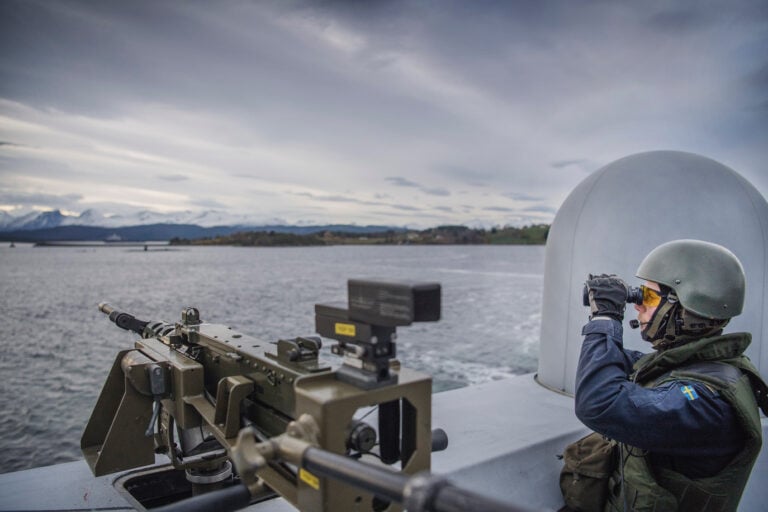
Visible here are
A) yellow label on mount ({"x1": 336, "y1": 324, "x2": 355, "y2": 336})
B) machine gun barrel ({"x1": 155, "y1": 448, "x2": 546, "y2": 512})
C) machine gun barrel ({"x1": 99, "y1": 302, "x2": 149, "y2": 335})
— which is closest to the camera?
machine gun barrel ({"x1": 155, "y1": 448, "x2": 546, "y2": 512})

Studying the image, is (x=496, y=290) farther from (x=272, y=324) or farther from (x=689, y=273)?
(x=689, y=273)

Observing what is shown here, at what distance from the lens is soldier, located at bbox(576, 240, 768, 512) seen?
1.88 metres

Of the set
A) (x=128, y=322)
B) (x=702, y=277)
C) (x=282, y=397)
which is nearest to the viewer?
(x=282, y=397)

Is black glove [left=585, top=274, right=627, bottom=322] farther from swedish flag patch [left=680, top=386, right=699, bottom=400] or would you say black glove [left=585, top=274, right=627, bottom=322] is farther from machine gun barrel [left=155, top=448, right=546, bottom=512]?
machine gun barrel [left=155, top=448, right=546, bottom=512]

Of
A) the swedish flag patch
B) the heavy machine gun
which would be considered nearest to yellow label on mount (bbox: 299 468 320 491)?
the heavy machine gun

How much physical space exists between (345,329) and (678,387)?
4.47ft

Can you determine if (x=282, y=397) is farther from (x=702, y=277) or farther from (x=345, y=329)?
(x=702, y=277)

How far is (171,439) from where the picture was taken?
8.21 ft

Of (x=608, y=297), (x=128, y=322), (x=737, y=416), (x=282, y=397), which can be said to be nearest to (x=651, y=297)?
(x=608, y=297)

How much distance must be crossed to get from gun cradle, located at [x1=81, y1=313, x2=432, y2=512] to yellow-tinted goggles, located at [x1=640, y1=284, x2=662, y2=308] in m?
1.39

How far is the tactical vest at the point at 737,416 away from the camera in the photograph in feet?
6.21

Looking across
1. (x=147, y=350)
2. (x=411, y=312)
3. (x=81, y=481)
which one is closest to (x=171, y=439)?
(x=147, y=350)

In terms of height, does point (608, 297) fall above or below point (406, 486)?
above

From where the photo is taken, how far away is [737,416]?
1.85 meters
